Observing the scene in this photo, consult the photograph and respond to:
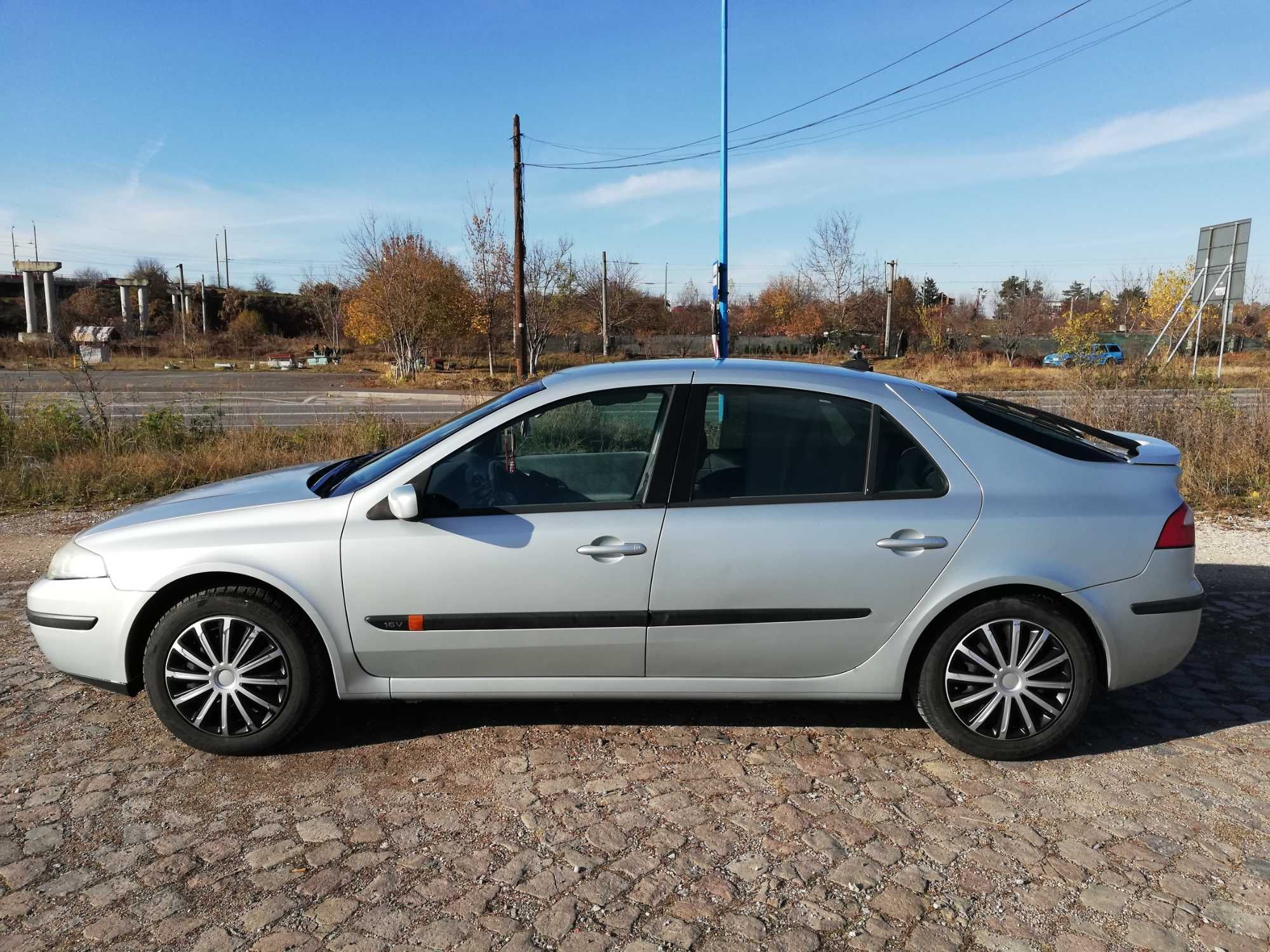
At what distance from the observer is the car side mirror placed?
136 inches

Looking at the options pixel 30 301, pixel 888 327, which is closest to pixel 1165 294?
pixel 888 327

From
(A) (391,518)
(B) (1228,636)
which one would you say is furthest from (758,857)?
(B) (1228,636)

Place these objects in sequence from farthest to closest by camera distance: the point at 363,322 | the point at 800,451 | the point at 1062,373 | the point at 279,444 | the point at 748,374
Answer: the point at 363,322 < the point at 1062,373 < the point at 279,444 < the point at 748,374 < the point at 800,451

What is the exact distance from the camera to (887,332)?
44750mm

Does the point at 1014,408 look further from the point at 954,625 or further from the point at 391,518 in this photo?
the point at 391,518

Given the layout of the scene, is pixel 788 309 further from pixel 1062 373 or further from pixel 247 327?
pixel 1062 373

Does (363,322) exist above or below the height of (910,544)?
above

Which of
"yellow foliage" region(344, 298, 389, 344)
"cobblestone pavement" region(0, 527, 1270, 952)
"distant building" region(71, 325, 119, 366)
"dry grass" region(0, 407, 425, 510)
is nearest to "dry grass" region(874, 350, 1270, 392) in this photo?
"dry grass" region(0, 407, 425, 510)

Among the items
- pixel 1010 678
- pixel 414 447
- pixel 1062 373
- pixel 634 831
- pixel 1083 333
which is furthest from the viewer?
pixel 1083 333

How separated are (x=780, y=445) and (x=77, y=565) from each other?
2.98 metres

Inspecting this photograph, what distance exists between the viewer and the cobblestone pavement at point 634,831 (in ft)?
8.70

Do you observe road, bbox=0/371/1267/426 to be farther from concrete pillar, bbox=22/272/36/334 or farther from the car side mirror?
concrete pillar, bbox=22/272/36/334

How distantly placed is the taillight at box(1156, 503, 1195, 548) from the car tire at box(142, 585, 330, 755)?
343 centimetres

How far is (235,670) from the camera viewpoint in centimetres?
364
